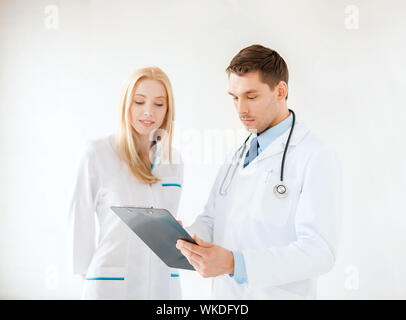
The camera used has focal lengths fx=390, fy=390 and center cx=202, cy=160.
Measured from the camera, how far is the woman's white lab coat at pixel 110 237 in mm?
1512

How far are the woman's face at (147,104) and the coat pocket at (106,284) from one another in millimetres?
564

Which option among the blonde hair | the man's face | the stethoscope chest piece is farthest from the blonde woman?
the stethoscope chest piece

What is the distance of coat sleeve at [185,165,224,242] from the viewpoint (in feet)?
4.62

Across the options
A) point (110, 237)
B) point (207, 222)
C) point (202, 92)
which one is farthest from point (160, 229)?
point (202, 92)

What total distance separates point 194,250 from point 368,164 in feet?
4.30

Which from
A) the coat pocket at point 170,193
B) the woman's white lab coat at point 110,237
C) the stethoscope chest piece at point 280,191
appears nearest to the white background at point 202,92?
the coat pocket at point 170,193

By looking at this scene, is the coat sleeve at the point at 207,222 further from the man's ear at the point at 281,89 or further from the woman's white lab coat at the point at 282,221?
the man's ear at the point at 281,89

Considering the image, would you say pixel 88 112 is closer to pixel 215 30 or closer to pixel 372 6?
pixel 215 30

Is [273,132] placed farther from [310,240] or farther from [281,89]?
[310,240]

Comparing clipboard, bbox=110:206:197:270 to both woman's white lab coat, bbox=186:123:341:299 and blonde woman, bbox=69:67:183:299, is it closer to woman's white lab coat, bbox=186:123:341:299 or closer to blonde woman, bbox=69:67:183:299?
woman's white lab coat, bbox=186:123:341:299

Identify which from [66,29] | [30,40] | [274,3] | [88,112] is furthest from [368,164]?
[30,40]

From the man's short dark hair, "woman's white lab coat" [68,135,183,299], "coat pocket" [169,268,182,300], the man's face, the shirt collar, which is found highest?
the man's short dark hair

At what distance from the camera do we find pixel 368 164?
79.3 inches
